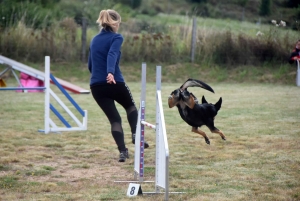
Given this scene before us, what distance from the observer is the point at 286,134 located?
7820mm

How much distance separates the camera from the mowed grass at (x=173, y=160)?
478 cm

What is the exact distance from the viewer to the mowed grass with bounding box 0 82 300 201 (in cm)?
478

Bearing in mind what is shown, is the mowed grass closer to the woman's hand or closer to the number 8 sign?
the number 8 sign

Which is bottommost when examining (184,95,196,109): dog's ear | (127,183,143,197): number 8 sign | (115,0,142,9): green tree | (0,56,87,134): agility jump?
(115,0,142,9): green tree

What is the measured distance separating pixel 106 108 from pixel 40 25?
14.4 meters

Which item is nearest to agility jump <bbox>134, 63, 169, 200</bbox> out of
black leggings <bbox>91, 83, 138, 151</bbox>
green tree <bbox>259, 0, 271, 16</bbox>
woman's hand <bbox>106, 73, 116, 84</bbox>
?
woman's hand <bbox>106, 73, 116, 84</bbox>

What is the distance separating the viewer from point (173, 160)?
6.27 meters

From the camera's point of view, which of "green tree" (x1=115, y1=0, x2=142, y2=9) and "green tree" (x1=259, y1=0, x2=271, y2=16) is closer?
"green tree" (x1=259, y1=0, x2=271, y2=16)

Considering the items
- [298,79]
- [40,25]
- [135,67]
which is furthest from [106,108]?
[40,25]

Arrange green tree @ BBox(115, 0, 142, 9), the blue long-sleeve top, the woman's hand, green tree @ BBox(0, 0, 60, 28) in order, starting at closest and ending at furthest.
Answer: the woman's hand
the blue long-sleeve top
green tree @ BBox(0, 0, 60, 28)
green tree @ BBox(115, 0, 142, 9)

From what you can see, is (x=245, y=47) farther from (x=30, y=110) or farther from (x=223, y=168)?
(x=223, y=168)

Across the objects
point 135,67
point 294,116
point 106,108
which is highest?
point 106,108

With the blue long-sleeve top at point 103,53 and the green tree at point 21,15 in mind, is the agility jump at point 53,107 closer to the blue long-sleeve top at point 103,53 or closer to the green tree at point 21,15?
the blue long-sleeve top at point 103,53

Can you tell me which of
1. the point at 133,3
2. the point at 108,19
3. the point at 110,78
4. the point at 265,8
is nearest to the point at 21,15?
the point at 265,8
